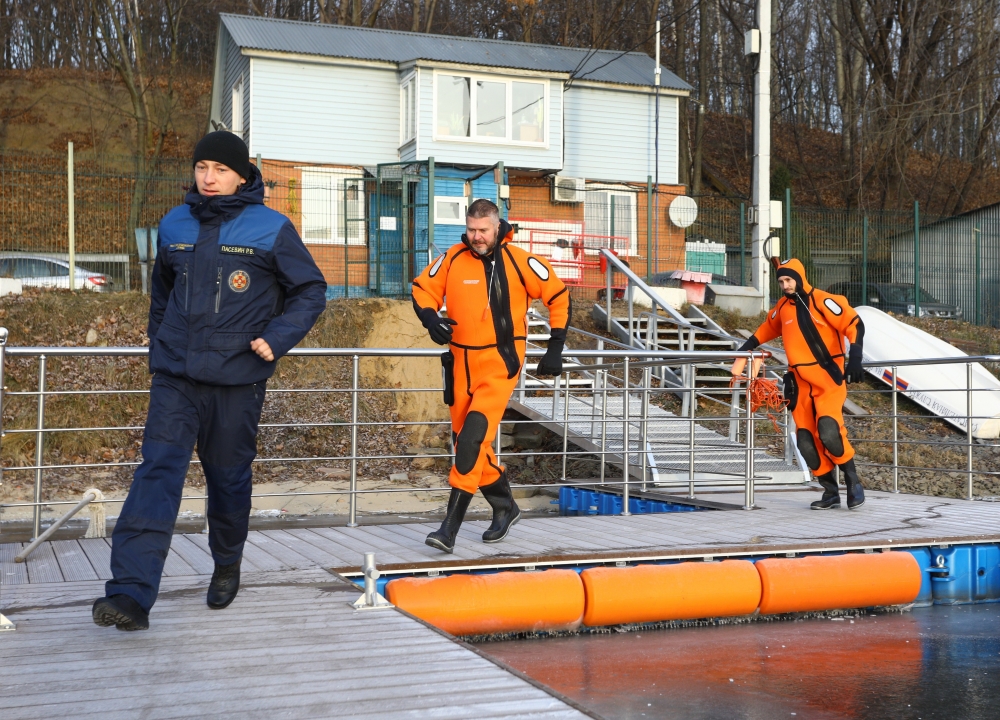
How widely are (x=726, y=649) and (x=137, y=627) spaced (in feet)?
9.22

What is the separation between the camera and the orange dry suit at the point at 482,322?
5.74 m

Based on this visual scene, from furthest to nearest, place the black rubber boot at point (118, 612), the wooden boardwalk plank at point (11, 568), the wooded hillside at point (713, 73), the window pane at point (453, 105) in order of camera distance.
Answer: the wooded hillside at point (713, 73) → the window pane at point (453, 105) → the wooden boardwalk plank at point (11, 568) → the black rubber boot at point (118, 612)

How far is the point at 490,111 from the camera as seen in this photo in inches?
960

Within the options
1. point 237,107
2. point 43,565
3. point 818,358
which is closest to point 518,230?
point 237,107

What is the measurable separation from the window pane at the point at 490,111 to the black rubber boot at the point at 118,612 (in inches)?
833

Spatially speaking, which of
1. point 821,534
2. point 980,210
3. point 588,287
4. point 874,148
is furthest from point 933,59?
point 821,534

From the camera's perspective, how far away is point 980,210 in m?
23.7

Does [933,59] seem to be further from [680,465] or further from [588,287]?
[680,465]

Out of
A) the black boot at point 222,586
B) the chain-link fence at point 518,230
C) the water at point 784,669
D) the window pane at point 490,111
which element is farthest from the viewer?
the window pane at point 490,111

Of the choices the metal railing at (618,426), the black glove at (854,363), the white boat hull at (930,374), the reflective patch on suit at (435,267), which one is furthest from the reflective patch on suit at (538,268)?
the white boat hull at (930,374)

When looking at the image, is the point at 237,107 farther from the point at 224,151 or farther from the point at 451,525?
the point at 224,151

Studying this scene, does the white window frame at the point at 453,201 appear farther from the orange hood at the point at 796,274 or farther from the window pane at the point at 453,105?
the orange hood at the point at 796,274

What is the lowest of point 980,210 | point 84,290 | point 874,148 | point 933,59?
point 84,290

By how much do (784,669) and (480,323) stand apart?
227cm
